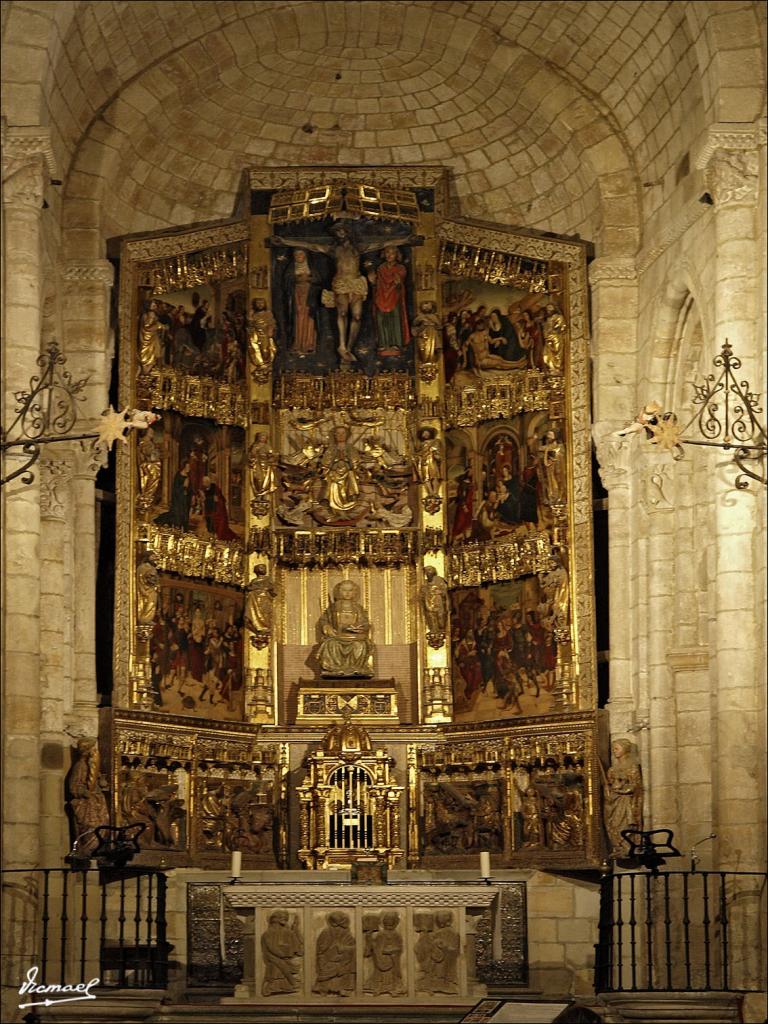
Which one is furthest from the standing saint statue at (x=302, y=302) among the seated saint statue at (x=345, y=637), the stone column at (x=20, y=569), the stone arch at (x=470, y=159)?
the stone column at (x=20, y=569)

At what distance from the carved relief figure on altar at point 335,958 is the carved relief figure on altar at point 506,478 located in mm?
5995

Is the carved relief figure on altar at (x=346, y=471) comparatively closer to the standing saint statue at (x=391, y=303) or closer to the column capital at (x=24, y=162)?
the standing saint statue at (x=391, y=303)

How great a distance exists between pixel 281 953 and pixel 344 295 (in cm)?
846

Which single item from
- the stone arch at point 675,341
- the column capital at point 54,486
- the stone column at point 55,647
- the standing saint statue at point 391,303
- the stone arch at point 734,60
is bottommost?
the stone column at point 55,647

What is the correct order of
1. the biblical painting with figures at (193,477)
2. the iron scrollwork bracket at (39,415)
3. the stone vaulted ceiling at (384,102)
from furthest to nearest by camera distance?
the biblical painting with figures at (193,477) → the stone vaulted ceiling at (384,102) → the iron scrollwork bracket at (39,415)

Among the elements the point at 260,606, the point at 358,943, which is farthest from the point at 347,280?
the point at 358,943

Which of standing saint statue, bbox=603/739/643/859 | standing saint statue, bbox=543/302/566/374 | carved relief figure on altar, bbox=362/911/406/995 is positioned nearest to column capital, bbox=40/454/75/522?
standing saint statue, bbox=543/302/566/374

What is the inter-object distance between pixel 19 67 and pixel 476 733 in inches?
320

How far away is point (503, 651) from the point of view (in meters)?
23.1

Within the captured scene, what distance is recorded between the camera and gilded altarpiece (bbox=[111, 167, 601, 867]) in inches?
883

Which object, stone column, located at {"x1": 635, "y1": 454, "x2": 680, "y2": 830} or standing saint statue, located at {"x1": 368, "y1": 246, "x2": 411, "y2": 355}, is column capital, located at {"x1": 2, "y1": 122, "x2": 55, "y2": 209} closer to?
standing saint statue, located at {"x1": 368, "y1": 246, "x2": 411, "y2": 355}

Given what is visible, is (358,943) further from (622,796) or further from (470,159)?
(470,159)

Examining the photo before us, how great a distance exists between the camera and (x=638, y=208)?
23.1m

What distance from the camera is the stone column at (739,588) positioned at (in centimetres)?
1831
